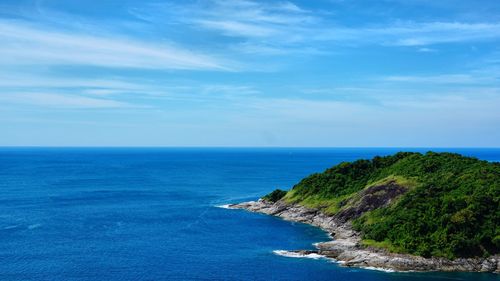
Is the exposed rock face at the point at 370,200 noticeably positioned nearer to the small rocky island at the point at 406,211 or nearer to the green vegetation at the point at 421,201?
the small rocky island at the point at 406,211

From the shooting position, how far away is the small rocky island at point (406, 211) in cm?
8725

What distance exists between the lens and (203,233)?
115188 millimetres

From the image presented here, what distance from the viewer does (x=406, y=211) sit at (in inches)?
3976

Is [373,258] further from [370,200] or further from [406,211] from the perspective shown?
[370,200]

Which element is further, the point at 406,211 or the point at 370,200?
the point at 370,200

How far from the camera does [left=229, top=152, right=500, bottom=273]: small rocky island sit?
286 ft

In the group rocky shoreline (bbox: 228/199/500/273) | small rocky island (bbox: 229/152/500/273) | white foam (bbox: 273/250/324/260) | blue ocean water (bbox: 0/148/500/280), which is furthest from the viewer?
white foam (bbox: 273/250/324/260)

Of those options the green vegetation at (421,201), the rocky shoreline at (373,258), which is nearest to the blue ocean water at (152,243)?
the rocky shoreline at (373,258)

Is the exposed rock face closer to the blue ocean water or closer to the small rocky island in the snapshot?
the small rocky island

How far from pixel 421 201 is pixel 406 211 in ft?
15.4

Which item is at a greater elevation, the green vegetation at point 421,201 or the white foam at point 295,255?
the green vegetation at point 421,201

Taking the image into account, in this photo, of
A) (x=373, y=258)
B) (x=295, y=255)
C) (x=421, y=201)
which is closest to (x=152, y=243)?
(x=295, y=255)

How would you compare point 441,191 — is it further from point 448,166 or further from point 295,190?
point 295,190

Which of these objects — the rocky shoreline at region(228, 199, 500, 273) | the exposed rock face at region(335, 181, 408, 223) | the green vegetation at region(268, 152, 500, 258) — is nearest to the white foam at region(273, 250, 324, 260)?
the rocky shoreline at region(228, 199, 500, 273)
